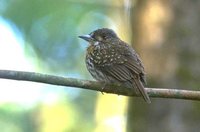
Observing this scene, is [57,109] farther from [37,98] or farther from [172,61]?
[172,61]

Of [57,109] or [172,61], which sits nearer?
[172,61]

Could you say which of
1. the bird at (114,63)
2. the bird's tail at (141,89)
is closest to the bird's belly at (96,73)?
the bird at (114,63)

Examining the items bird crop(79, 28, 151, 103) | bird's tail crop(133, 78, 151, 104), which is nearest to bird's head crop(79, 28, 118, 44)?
bird crop(79, 28, 151, 103)

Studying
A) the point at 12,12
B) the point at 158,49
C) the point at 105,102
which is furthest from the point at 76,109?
the point at 158,49

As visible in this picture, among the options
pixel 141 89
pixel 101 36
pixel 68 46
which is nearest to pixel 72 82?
pixel 141 89

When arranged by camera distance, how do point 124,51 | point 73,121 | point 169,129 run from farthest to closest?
point 73,121
point 169,129
point 124,51

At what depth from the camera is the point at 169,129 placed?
5152 mm

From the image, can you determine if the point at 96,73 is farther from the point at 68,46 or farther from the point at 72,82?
the point at 68,46

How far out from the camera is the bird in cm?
436

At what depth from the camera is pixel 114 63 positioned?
4562 millimetres

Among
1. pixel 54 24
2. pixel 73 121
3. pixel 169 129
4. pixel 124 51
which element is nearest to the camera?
pixel 124 51

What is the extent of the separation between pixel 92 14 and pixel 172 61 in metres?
7.87

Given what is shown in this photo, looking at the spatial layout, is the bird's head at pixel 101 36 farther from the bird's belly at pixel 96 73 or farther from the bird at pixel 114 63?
the bird's belly at pixel 96 73

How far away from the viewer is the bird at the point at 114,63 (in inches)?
172
